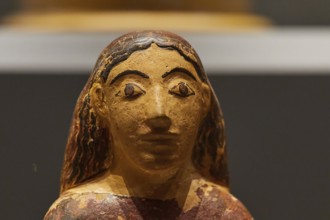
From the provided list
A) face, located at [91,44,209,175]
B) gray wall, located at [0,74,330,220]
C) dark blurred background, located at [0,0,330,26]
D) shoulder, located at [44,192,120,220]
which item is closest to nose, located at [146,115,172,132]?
face, located at [91,44,209,175]

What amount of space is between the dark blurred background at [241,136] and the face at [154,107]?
0.61 metres

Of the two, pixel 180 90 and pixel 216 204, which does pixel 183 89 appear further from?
pixel 216 204

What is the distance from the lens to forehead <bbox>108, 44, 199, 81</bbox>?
2.19 m

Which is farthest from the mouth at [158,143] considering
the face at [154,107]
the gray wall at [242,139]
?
the gray wall at [242,139]

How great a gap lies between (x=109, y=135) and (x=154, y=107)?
0.22 meters

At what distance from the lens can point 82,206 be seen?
2227mm

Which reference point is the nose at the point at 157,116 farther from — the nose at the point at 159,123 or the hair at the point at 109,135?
the hair at the point at 109,135

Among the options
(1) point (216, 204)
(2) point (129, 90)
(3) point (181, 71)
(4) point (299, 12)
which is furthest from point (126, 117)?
(4) point (299, 12)

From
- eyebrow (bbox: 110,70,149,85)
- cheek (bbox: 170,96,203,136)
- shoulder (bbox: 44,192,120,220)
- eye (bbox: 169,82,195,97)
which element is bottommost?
shoulder (bbox: 44,192,120,220)

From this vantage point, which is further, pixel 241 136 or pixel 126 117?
pixel 241 136

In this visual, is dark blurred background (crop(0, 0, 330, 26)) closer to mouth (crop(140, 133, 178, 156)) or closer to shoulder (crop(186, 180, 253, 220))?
shoulder (crop(186, 180, 253, 220))

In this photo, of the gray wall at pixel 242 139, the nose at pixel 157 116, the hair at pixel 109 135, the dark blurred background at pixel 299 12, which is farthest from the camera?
the dark blurred background at pixel 299 12

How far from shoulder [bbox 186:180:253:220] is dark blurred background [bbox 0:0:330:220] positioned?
2.04ft

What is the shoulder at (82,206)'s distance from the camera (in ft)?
7.27
